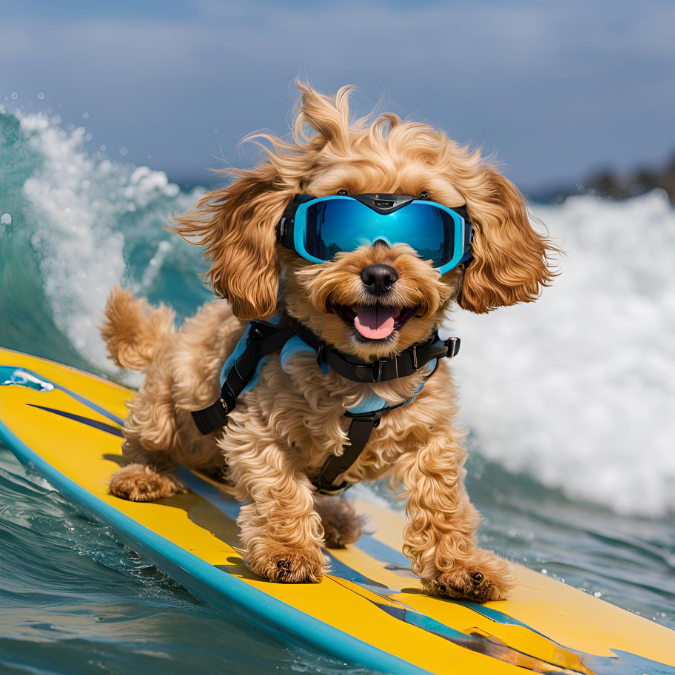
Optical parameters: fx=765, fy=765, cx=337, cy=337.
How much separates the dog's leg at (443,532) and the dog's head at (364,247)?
18.8 inches

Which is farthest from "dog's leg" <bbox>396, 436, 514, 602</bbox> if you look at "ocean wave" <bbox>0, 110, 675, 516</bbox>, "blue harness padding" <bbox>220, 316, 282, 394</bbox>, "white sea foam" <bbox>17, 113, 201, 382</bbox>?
"white sea foam" <bbox>17, 113, 201, 382</bbox>

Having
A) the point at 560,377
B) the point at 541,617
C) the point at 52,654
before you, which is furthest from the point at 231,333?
the point at 560,377

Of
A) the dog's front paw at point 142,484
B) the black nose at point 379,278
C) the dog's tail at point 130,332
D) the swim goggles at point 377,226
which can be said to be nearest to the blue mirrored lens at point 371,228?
the swim goggles at point 377,226

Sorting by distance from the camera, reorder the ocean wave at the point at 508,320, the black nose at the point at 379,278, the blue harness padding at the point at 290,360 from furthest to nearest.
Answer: the ocean wave at the point at 508,320
the blue harness padding at the point at 290,360
the black nose at the point at 379,278

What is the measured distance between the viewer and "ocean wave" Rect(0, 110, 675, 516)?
693 cm

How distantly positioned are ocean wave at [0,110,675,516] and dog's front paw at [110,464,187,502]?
304cm

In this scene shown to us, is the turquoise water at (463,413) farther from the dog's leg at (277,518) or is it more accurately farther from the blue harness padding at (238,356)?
the blue harness padding at (238,356)

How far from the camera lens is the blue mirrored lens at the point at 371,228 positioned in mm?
2611

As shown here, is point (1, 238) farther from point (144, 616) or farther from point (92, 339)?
point (144, 616)

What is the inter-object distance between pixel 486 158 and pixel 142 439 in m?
2.14

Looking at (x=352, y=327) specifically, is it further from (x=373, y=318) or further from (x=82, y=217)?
(x=82, y=217)

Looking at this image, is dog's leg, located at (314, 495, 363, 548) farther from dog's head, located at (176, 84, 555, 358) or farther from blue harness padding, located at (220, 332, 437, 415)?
dog's head, located at (176, 84, 555, 358)

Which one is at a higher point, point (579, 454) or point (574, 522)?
point (579, 454)

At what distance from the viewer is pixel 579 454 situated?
7191 millimetres
